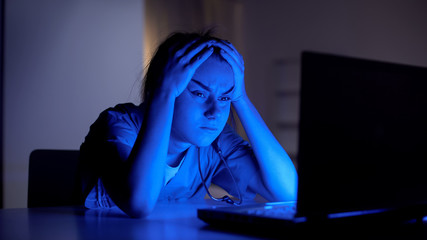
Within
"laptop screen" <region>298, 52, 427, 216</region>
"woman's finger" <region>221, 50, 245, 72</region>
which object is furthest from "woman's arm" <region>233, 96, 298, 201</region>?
"laptop screen" <region>298, 52, 427, 216</region>

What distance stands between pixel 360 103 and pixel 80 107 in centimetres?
225

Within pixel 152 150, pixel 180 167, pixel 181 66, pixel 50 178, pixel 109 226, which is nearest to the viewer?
pixel 109 226

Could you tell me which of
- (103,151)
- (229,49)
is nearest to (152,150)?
(103,151)

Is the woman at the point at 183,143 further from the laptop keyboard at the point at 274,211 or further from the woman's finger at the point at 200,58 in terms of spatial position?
the laptop keyboard at the point at 274,211

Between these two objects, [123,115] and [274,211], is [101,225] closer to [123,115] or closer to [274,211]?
[274,211]

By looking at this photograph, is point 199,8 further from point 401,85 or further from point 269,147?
point 401,85

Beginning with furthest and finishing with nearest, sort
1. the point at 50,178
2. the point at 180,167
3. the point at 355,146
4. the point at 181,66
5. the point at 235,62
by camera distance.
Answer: the point at 50,178 → the point at 180,167 → the point at 235,62 → the point at 181,66 → the point at 355,146

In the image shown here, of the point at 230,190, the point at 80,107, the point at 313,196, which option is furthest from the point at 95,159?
the point at 80,107

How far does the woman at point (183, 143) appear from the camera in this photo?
94 cm

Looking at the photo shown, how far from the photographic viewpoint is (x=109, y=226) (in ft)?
2.59

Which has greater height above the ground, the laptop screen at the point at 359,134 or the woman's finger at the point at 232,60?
the woman's finger at the point at 232,60

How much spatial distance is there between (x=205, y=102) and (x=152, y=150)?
0.21 meters

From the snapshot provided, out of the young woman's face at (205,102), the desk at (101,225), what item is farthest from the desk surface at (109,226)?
the young woman's face at (205,102)

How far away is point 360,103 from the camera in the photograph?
0.67m
